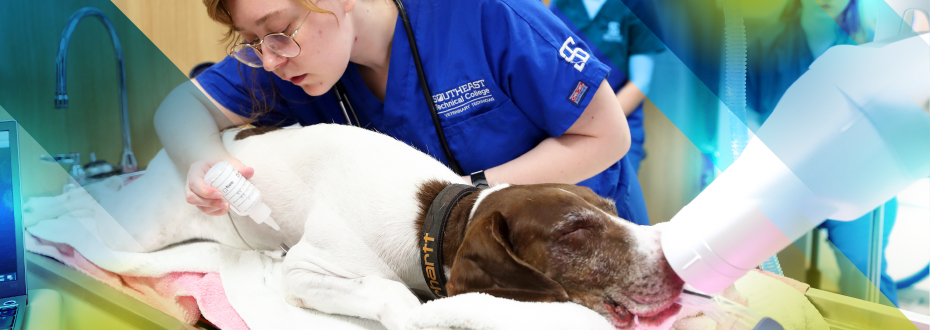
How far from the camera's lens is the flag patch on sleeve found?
0.95 metres

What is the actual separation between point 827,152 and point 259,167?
91cm

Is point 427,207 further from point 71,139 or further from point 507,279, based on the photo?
point 71,139

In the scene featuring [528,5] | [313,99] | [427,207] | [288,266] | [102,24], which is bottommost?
[288,266]

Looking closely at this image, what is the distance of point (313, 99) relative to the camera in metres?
1.12

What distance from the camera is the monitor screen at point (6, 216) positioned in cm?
76

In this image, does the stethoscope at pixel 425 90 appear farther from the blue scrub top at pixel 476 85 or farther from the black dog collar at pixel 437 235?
the black dog collar at pixel 437 235

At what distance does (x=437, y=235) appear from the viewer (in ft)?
2.48

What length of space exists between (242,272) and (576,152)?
682mm

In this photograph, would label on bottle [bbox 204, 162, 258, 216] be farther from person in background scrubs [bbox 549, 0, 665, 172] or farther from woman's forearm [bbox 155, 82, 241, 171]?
person in background scrubs [bbox 549, 0, 665, 172]

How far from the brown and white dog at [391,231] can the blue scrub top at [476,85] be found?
3.5 inches

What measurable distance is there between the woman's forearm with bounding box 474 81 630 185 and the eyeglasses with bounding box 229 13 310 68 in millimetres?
446

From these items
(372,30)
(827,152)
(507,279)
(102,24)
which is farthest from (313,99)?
(827,152)

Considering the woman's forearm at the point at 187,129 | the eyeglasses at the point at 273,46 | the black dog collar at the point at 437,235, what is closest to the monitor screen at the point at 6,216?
the woman's forearm at the point at 187,129

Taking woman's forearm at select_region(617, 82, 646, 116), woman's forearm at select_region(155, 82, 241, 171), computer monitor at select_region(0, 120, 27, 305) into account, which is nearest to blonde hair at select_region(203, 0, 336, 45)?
woman's forearm at select_region(155, 82, 241, 171)
